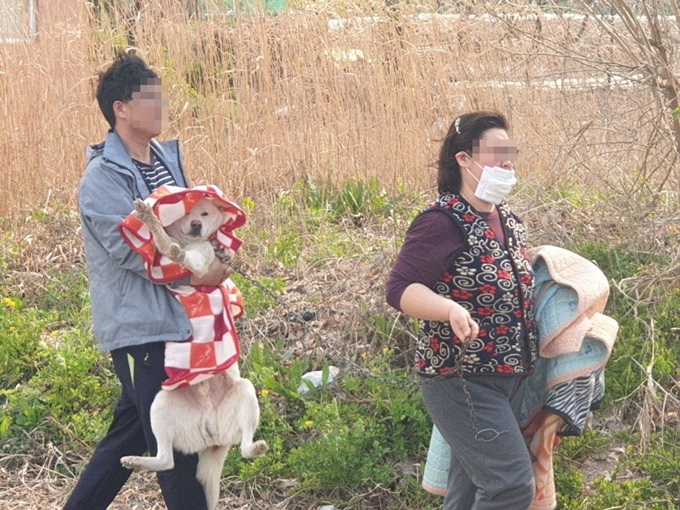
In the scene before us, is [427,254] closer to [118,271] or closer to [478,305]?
[478,305]

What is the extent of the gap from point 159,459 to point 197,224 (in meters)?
0.86

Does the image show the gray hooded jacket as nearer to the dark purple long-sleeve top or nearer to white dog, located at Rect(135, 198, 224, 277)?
white dog, located at Rect(135, 198, 224, 277)

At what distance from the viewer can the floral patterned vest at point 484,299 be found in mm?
3262

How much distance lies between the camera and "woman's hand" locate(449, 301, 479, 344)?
3.00m

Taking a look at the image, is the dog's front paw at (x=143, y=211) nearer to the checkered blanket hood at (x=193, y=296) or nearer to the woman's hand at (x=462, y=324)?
the checkered blanket hood at (x=193, y=296)

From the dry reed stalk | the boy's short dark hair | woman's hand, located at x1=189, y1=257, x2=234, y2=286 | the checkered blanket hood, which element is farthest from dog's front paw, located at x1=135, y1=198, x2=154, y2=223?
the dry reed stalk

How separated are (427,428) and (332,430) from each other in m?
0.46

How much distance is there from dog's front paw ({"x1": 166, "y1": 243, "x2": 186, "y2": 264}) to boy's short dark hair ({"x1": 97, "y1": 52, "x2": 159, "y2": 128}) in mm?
604

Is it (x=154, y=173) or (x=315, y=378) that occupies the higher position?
(x=154, y=173)

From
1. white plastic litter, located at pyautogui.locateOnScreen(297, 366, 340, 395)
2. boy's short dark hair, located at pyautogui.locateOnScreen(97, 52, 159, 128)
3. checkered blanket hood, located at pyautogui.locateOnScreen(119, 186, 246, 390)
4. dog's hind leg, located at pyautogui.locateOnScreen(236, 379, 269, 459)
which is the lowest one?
white plastic litter, located at pyautogui.locateOnScreen(297, 366, 340, 395)

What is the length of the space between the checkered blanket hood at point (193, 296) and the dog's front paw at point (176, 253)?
0.23ft

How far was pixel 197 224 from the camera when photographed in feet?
11.6

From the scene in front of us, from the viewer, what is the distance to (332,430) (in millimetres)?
4668

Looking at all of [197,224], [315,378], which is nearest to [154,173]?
[197,224]
